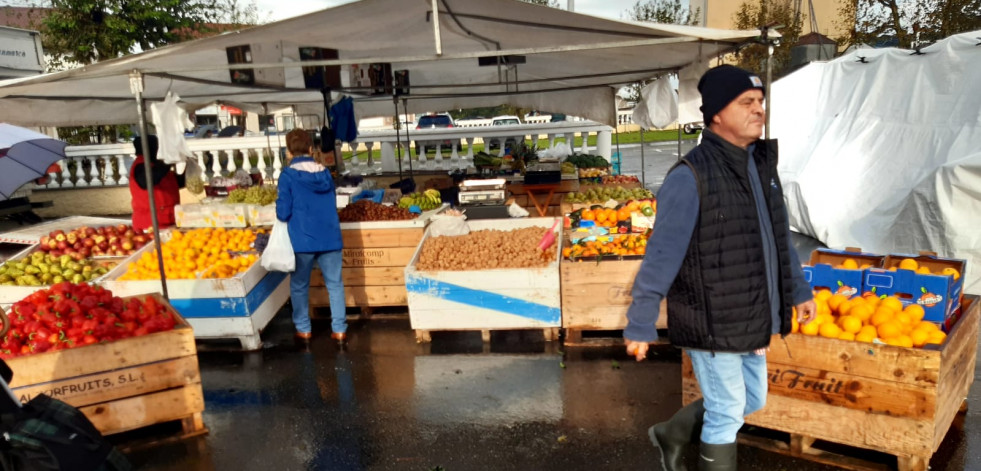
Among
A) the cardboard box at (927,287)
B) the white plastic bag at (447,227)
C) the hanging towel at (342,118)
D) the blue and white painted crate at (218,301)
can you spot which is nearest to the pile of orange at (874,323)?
the cardboard box at (927,287)

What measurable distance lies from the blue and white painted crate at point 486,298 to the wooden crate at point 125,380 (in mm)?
2035

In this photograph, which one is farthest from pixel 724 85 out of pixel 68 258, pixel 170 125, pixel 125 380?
pixel 68 258

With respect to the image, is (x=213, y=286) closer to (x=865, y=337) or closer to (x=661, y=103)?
(x=865, y=337)

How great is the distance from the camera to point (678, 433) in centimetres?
332

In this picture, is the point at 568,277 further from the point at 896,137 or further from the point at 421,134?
the point at 421,134

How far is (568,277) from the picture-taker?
555cm

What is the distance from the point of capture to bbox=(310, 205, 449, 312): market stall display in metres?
6.80

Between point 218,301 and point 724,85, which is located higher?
point 724,85

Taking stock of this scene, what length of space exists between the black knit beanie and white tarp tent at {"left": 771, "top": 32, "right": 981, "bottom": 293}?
582 cm

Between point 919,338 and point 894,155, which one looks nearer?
point 919,338

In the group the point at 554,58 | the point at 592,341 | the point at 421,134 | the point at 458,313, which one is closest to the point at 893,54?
the point at 554,58

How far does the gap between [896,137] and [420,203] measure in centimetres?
637

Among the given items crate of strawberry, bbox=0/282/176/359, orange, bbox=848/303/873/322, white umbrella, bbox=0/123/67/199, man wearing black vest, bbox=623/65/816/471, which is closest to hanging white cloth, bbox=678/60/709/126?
orange, bbox=848/303/873/322

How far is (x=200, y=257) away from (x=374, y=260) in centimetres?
175
